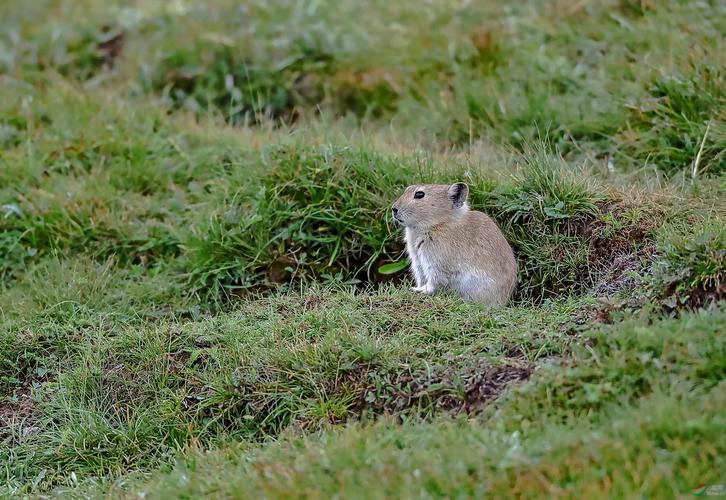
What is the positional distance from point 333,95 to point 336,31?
77cm

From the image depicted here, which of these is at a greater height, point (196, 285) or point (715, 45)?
point (715, 45)

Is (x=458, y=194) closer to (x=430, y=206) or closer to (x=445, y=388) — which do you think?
(x=430, y=206)

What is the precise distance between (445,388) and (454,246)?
1522mm

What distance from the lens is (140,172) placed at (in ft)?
27.5

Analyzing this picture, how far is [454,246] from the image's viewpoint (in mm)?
6516

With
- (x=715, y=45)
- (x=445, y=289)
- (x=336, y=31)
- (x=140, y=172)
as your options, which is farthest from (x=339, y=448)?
(x=336, y=31)

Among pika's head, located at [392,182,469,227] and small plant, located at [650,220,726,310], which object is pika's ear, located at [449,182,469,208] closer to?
pika's head, located at [392,182,469,227]

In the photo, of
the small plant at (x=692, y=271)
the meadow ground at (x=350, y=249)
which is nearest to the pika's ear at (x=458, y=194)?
the meadow ground at (x=350, y=249)

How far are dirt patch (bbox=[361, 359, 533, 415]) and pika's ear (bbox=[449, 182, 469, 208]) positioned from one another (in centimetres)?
157

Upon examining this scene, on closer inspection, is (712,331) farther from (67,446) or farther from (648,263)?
(67,446)

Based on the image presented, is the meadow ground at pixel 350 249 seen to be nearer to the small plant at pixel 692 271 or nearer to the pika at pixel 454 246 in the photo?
the small plant at pixel 692 271

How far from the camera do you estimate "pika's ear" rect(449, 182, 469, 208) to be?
6562 millimetres

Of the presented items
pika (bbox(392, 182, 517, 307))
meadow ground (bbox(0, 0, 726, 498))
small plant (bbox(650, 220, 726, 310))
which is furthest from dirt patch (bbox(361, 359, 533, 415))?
pika (bbox(392, 182, 517, 307))

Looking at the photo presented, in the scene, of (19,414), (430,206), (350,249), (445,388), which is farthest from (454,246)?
(19,414)
